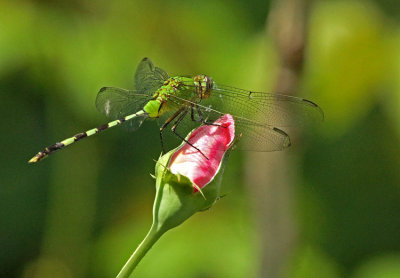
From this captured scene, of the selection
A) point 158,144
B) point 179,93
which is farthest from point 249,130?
point 158,144

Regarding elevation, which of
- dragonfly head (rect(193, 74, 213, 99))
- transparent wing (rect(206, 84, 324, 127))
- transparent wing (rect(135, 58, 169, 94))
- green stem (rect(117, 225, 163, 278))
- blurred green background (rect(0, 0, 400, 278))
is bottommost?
blurred green background (rect(0, 0, 400, 278))

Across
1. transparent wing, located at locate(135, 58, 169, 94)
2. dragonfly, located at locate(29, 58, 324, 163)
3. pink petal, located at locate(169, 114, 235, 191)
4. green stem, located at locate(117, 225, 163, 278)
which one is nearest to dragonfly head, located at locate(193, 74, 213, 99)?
dragonfly, located at locate(29, 58, 324, 163)

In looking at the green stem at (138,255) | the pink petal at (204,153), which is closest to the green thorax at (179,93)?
the pink petal at (204,153)

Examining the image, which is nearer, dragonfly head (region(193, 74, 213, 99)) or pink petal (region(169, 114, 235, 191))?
pink petal (region(169, 114, 235, 191))

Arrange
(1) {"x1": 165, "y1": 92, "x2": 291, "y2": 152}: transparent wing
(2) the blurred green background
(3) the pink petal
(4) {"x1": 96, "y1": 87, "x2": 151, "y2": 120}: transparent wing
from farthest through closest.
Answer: (2) the blurred green background → (4) {"x1": 96, "y1": 87, "x2": 151, "y2": 120}: transparent wing → (1) {"x1": 165, "y1": 92, "x2": 291, "y2": 152}: transparent wing → (3) the pink petal

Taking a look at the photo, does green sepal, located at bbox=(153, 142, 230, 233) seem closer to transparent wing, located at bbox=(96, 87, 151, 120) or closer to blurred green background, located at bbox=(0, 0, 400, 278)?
transparent wing, located at bbox=(96, 87, 151, 120)

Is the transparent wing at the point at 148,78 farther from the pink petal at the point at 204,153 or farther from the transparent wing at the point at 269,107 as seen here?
the pink petal at the point at 204,153

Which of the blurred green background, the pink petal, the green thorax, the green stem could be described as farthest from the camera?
the blurred green background

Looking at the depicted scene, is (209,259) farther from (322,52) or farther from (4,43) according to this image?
(4,43)
